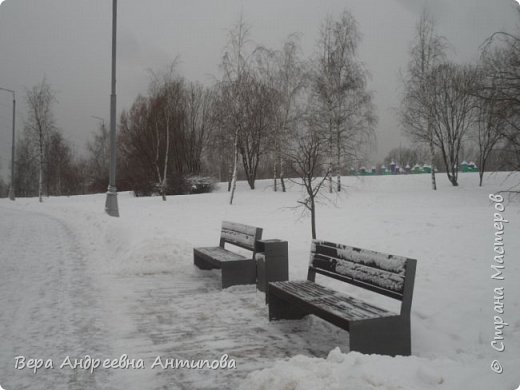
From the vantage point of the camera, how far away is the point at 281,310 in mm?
4879

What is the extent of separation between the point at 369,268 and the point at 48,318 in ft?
12.1

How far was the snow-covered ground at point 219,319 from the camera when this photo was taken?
119 inches

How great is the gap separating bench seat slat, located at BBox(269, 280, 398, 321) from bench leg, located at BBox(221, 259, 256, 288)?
155 centimetres

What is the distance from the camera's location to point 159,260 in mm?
8094

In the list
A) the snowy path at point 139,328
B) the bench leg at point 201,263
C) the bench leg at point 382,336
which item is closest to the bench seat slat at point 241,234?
the bench leg at point 201,263

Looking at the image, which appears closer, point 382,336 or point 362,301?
point 382,336

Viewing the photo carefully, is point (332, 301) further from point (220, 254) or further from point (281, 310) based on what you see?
point (220, 254)

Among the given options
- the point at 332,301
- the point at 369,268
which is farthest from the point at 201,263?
the point at 369,268

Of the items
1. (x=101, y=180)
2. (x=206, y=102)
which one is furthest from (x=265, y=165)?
(x=101, y=180)

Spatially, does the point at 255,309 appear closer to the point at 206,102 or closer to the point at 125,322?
the point at 125,322

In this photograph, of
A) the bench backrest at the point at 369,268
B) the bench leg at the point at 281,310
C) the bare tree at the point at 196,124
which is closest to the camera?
the bench backrest at the point at 369,268

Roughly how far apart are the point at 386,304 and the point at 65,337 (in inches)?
150

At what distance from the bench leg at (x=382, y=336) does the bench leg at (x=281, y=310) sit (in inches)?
53.9

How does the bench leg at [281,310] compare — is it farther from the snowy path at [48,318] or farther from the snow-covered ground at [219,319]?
the snowy path at [48,318]
